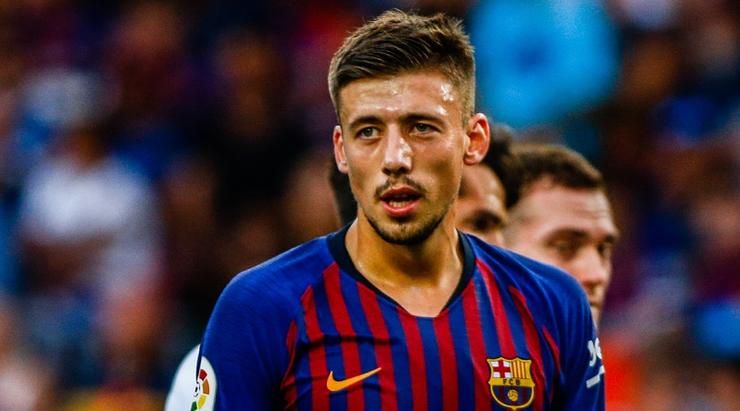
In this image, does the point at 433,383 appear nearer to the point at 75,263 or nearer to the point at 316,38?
the point at 75,263

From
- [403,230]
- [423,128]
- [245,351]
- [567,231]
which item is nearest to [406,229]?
[403,230]

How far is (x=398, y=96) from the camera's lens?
383 centimetres

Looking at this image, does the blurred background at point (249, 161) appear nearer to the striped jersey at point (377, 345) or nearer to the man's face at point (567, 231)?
the man's face at point (567, 231)

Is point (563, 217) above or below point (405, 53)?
below

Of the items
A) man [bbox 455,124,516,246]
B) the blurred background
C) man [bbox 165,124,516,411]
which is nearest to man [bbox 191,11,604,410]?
man [bbox 165,124,516,411]

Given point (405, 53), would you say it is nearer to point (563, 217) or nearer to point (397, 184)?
point (397, 184)

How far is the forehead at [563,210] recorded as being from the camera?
5633 millimetres

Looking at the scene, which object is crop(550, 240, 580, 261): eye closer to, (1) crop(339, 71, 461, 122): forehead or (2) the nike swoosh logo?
(1) crop(339, 71, 461, 122): forehead

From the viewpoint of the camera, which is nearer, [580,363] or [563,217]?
[580,363]

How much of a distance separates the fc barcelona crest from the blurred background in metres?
4.46

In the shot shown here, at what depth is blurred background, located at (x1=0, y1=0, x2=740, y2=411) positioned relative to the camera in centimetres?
873

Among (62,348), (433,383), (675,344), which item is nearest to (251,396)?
(433,383)

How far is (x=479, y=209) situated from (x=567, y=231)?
556 millimetres

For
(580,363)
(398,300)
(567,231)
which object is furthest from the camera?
(567,231)
